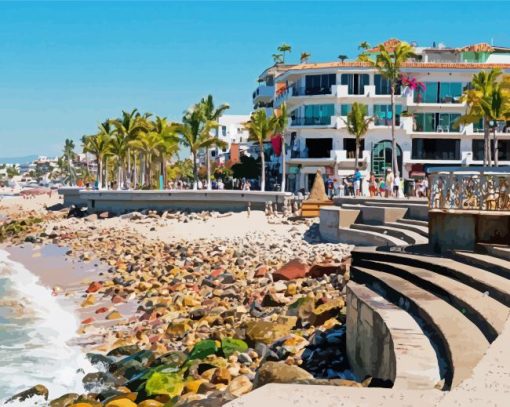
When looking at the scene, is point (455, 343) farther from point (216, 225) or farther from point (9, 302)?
point (216, 225)

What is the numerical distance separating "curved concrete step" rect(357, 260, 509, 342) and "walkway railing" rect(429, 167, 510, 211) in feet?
6.82

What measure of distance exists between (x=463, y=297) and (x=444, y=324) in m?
1.08

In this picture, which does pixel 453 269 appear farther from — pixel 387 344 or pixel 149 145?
pixel 149 145

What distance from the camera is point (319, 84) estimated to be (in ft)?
184

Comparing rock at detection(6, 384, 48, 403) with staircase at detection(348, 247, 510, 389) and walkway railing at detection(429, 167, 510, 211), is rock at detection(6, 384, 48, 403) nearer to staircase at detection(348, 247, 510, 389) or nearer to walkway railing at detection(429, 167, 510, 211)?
staircase at detection(348, 247, 510, 389)

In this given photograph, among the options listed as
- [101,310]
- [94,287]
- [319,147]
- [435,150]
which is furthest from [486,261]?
[435,150]

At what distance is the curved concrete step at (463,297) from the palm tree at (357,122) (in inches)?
1529

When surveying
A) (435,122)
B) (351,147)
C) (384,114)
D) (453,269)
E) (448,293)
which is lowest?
(448,293)

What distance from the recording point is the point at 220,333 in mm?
14914

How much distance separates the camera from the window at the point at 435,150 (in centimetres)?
5522

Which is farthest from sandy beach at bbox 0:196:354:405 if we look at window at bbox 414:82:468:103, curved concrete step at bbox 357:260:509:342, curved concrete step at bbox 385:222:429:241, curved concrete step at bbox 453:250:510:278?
window at bbox 414:82:468:103

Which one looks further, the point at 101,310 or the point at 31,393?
the point at 101,310

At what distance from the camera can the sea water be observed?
14.6m

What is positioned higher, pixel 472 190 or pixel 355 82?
pixel 355 82
